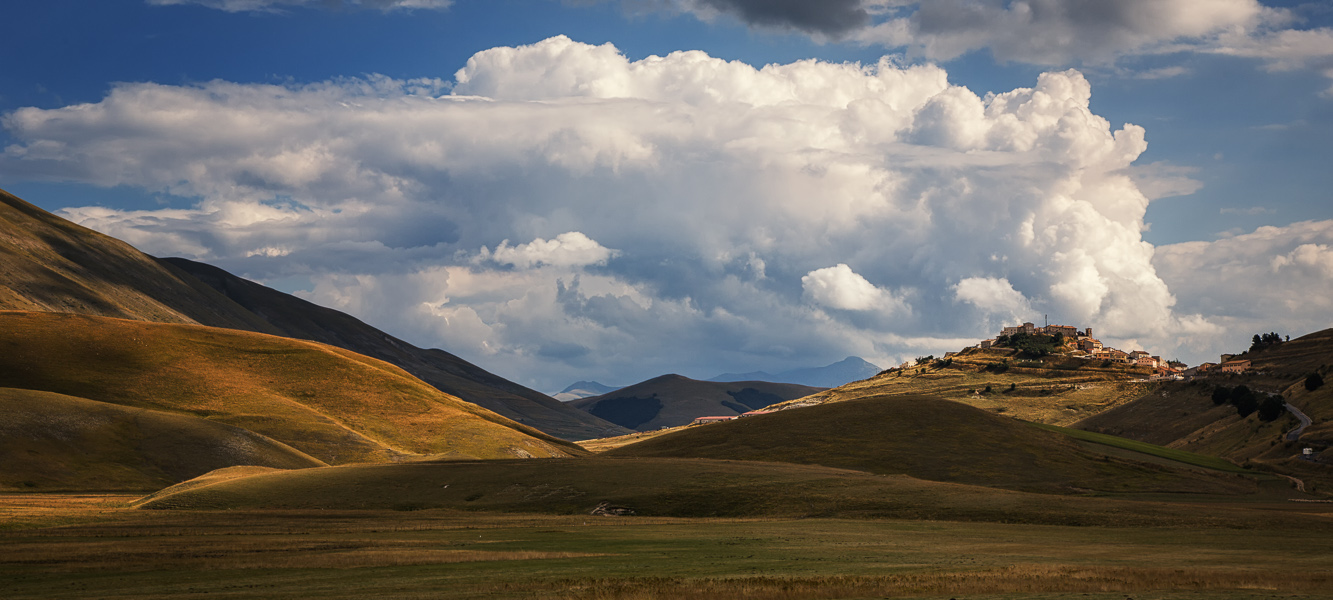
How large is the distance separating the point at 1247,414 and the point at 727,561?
186206mm

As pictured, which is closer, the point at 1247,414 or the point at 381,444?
the point at 381,444

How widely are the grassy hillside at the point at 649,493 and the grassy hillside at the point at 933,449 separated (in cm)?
2535

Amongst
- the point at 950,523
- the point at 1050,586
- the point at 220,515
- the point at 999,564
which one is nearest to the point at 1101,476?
the point at 950,523

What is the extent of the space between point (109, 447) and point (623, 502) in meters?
96.3

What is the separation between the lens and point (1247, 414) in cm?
19325

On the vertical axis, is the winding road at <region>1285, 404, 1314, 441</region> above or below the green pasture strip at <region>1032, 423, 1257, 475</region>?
above

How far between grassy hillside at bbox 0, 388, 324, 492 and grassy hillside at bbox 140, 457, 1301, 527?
34.8 meters

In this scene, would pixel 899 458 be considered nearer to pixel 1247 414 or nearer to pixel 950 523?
pixel 950 523

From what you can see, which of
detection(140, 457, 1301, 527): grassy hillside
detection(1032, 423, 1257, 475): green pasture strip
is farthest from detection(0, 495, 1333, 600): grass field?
detection(1032, 423, 1257, 475): green pasture strip

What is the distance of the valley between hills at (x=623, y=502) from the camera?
1676 inches

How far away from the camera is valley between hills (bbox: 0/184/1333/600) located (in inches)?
1676

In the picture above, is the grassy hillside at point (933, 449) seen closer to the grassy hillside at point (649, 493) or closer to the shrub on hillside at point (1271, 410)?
the grassy hillside at point (649, 493)

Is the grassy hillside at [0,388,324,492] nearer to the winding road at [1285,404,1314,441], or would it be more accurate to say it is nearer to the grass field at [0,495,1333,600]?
the grass field at [0,495,1333,600]

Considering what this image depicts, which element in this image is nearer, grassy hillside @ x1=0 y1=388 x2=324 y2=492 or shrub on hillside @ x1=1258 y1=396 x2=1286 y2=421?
grassy hillside @ x1=0 y1=388 x2=324 y2=492
